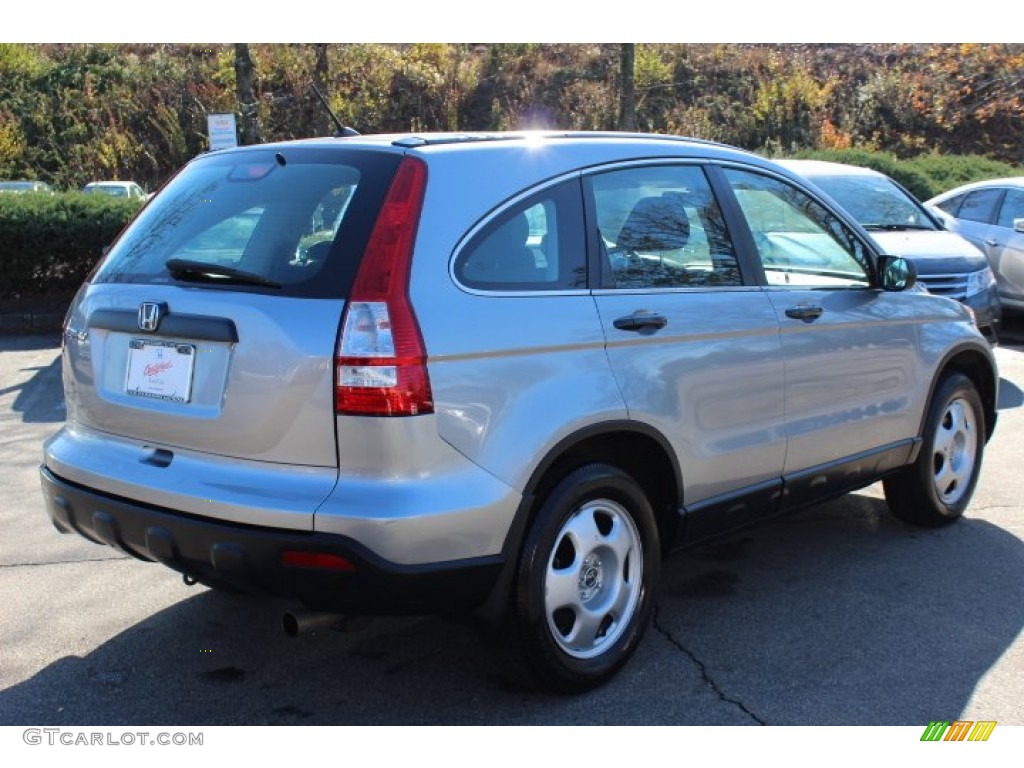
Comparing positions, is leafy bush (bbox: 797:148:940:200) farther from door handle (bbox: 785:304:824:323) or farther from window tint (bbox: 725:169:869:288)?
door handle (bbox: 785:304:824:323)

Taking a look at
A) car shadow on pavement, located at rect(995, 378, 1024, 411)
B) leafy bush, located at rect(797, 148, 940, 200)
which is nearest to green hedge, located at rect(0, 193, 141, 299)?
car shadow on pavement, located at rect(995, 378, 1024, 411)

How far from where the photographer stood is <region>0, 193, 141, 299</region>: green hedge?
38.2ft

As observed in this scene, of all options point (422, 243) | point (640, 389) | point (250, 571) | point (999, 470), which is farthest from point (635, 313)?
point (999, 470)

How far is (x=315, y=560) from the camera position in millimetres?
2904

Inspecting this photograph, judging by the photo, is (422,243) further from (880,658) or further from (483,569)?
(880,658)

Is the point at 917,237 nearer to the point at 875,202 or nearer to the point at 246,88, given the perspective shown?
the point at 875,202

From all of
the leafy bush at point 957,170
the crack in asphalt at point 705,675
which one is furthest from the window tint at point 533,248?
the leafy bush at point 957,170

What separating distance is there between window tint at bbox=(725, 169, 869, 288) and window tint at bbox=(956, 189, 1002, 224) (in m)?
7.69

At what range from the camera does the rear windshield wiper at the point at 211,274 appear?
3146mm

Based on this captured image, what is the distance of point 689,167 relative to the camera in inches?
161

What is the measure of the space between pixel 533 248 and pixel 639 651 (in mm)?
1568

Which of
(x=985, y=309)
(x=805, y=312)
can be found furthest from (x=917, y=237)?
(x=805, y=312)

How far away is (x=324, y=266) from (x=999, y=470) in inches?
190

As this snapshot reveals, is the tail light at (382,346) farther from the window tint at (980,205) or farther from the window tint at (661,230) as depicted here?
the window tint at (980,205)
